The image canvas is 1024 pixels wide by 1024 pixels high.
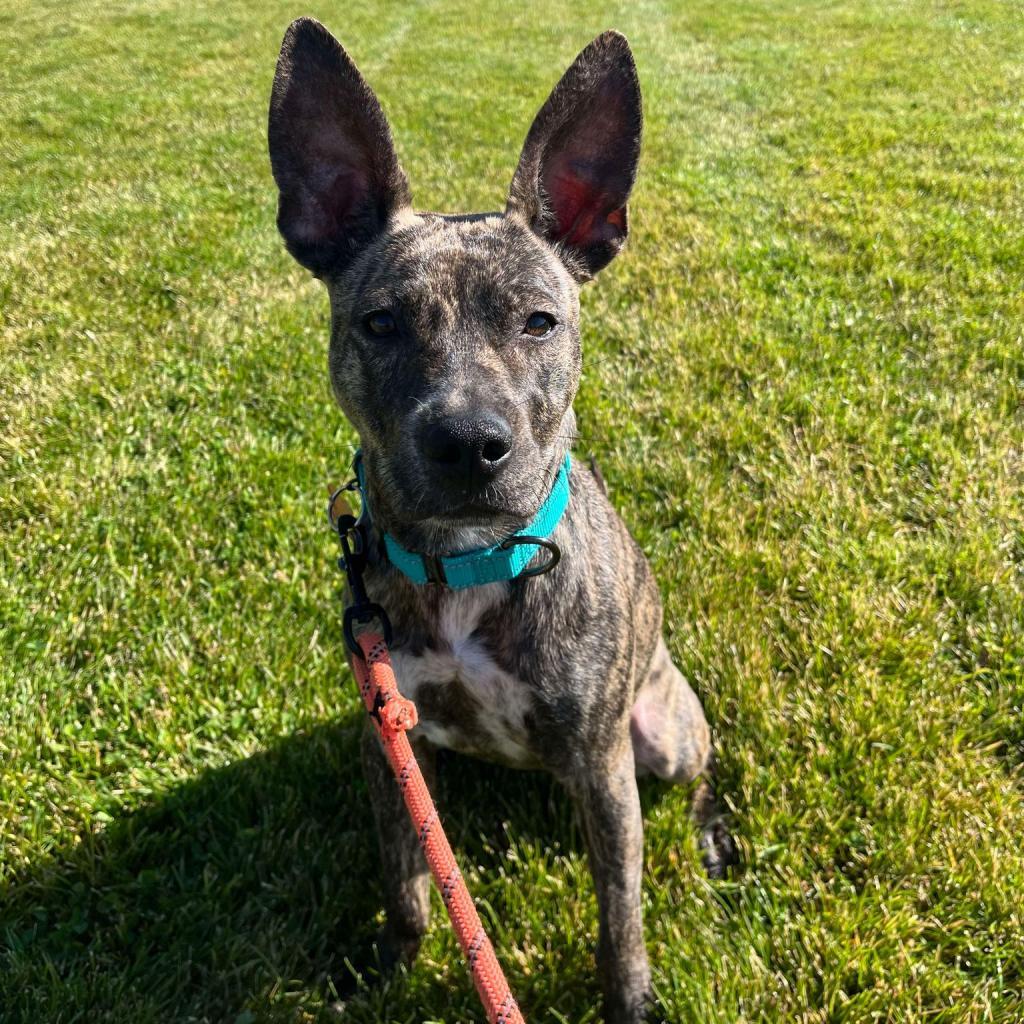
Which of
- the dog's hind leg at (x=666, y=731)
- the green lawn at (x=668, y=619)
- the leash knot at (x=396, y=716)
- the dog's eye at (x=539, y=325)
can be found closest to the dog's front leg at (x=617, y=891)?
the green lawn at (x=668, y=619)

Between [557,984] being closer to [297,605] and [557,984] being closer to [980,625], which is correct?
[297,605]

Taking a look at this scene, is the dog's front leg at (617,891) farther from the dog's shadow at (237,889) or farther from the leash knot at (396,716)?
the leash knot at (396,716)

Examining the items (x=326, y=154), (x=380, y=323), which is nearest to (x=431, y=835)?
(x=380, y=323)

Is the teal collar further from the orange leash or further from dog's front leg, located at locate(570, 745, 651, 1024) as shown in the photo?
dog's front leg, located at locate(570, 745, 651, 1024)

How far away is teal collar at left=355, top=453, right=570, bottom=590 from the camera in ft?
7.31

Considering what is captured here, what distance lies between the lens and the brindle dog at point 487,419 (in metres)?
2.09

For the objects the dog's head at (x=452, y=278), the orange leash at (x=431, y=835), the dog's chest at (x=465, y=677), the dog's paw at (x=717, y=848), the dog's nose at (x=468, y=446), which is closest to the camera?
the orange leash at (x=431, y=835)

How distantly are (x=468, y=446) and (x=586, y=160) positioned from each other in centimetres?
132

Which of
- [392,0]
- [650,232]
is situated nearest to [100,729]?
[650,232]

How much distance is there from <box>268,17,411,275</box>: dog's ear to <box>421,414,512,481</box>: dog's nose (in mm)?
1106

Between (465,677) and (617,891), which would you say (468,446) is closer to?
(465,677)

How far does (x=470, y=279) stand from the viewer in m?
2.28

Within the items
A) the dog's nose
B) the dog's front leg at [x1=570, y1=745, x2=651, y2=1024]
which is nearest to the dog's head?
the dog's nose

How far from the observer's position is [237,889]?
2748mm
